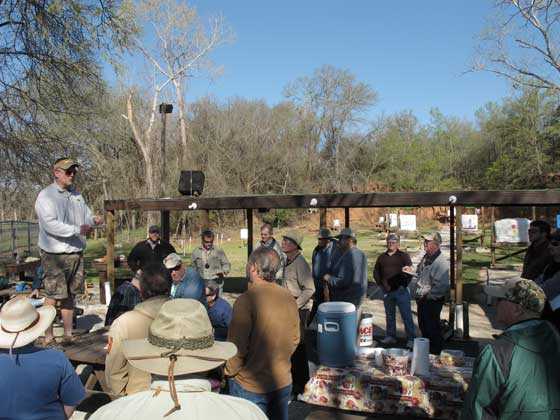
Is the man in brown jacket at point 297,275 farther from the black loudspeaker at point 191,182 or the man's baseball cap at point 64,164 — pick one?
the black loudspeaker at point 191,182

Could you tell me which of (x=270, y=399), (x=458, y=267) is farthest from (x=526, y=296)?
(x=458, y=267)

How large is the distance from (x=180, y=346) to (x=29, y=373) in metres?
1.16

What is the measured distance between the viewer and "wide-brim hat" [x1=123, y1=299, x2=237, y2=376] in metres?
1.58

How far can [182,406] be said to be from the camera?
4.63 ft

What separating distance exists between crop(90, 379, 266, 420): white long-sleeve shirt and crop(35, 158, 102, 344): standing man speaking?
398 centimetres

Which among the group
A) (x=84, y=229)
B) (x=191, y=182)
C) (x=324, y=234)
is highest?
(x=191, y=182)

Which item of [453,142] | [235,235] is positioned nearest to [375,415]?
[235,235]

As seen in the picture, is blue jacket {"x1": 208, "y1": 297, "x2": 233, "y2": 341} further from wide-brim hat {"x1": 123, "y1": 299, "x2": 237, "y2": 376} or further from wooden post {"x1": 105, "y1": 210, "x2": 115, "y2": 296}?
wooden post {"x1": 105, "y1": 210, "x2": 115, "y2": 296}

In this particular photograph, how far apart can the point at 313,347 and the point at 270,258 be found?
4362mm

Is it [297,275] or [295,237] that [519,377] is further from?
[295,237]

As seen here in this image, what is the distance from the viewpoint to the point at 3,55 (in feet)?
39.3

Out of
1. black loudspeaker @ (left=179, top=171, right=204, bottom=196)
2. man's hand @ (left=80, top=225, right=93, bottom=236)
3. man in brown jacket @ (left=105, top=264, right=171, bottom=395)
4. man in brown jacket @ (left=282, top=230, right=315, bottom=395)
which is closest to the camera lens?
man in brown jacket @ (left=105, top=264, right=171, bottom=395)

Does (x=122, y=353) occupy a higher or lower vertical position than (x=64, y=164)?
lower

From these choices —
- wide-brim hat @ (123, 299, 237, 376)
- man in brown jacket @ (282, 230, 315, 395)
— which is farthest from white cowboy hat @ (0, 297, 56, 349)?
man in brown jacket @ (282, 230, 315, 395)
